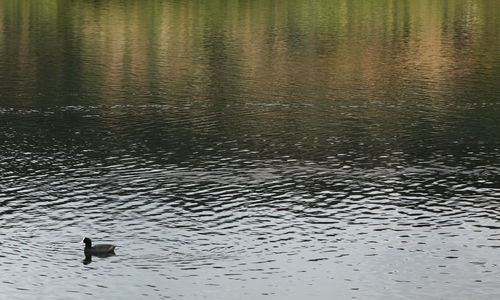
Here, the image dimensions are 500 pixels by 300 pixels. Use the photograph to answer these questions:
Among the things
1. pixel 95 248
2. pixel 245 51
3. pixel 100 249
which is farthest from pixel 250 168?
pixel 245 51

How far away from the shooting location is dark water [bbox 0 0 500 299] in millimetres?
57000

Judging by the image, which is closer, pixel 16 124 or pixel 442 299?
pixel 442 299

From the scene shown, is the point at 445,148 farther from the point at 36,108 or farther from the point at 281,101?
→ the point at 36,108

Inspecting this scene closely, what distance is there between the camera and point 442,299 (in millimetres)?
53062

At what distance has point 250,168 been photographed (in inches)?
3182

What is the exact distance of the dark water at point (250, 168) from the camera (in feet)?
187

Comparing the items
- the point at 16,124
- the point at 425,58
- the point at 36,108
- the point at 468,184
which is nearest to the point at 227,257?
the point at 468,184

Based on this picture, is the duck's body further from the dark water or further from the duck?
the dark water

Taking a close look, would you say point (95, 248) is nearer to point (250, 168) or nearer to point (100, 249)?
point (100, 249)

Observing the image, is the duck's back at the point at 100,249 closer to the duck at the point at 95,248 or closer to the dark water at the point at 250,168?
the duck at the point at 95,248

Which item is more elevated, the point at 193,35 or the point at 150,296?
the point at 193,35

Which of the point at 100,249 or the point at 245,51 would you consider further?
the point at 245,51

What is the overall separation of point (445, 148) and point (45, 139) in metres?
38.9

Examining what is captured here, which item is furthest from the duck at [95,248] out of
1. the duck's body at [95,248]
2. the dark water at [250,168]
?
the dark water at [250,168]
